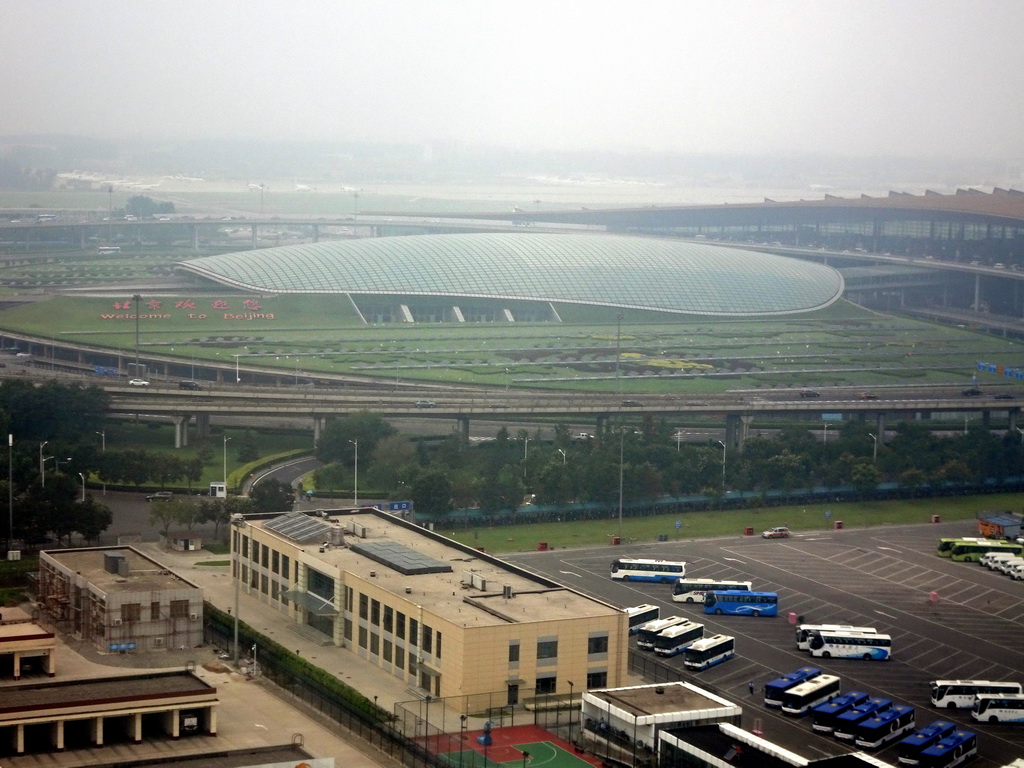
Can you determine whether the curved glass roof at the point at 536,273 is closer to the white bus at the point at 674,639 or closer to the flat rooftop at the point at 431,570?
the flat rooftop at the point at 431,570

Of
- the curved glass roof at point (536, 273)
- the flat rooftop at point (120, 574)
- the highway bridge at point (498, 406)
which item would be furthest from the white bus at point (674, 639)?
the curved glass roof at point (536, 273)

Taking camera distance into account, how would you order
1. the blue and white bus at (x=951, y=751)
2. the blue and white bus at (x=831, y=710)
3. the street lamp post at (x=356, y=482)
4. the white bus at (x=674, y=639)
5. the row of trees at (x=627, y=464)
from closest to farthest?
the blue and white bus at (x=951, y=751) → the blue and white bus at (x=831, y=710) → the white bus at (x=674, y=639) → the street lamp post at (x=356, y=482) → the row of trees at (x=627, y=464)

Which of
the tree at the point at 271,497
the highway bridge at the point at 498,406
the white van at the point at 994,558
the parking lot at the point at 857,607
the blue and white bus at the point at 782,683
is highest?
the highway bridge at the point at 498,406

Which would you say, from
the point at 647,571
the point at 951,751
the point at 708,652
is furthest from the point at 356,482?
the point at 951,751

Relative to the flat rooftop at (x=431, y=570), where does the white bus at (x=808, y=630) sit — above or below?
below

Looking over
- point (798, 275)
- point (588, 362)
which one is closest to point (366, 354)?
point (588, 362)

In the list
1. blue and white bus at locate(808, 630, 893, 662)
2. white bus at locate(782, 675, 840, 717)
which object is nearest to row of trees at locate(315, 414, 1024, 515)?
blue and white bus at locate(808, 630, 893, 662)

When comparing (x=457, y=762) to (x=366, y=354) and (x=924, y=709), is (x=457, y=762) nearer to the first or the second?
(x=924, y=709)
